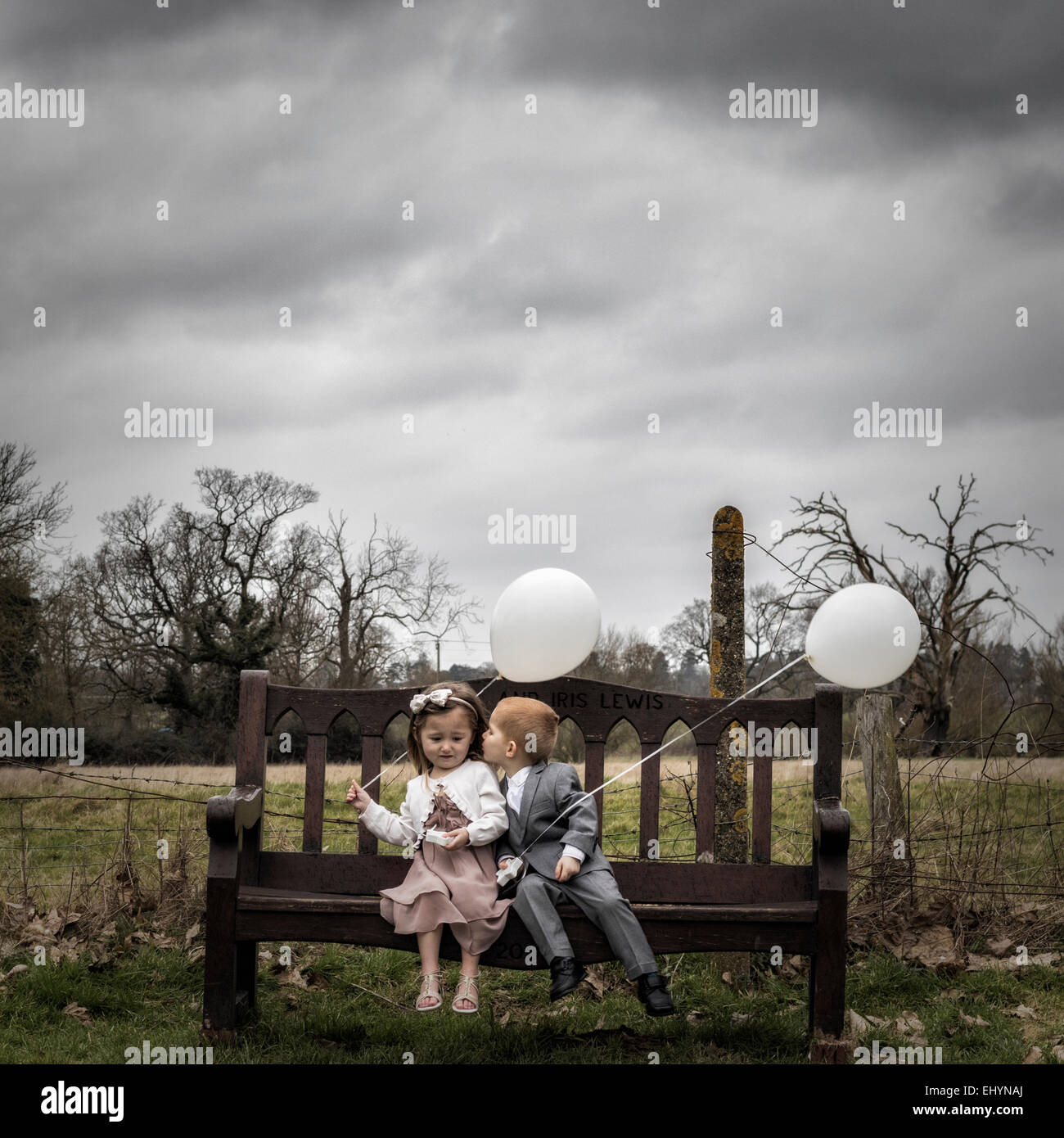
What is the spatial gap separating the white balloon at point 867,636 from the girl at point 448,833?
4.63ft

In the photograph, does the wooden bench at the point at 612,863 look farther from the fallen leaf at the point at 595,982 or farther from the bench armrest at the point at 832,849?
the fallen leaf at the point at 595,982

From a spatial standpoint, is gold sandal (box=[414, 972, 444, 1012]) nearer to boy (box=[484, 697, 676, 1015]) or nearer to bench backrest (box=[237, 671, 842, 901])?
boy (box=[484, 697, 676, 1015])

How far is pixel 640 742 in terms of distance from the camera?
4363mm

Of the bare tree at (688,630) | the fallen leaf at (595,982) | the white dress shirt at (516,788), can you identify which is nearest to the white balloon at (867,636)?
the white dress shirt at (516,788)

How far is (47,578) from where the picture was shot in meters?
17.4

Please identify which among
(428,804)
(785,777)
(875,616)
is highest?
(875,616)

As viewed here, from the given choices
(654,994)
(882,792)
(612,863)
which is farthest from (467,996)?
(882,792)

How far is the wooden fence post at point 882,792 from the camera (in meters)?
5.45

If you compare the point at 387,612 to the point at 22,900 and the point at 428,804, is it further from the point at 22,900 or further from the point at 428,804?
the point at 428,804

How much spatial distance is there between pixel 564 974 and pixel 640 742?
1.04m

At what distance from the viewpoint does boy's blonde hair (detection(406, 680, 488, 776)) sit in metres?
4.12

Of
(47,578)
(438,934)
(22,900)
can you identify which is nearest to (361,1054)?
(438,934)
